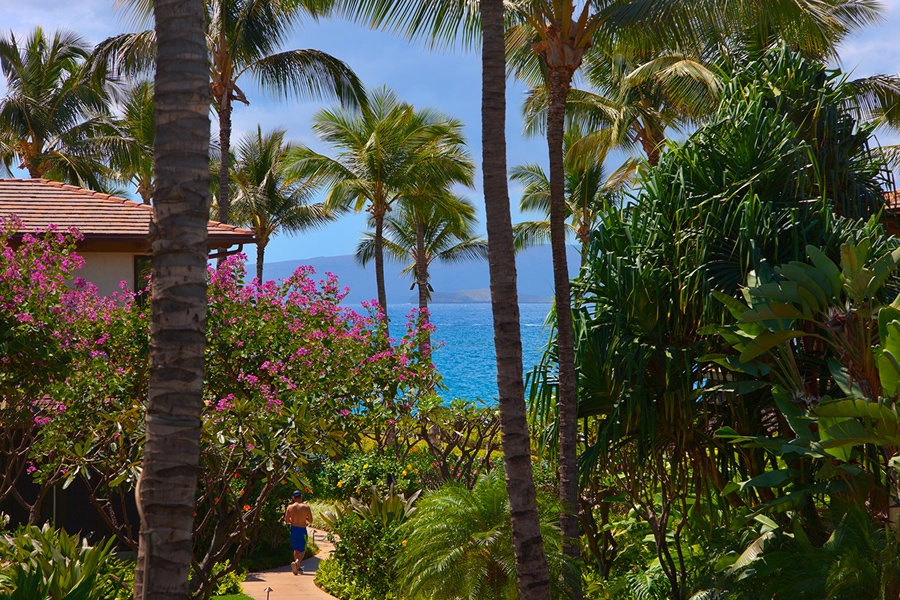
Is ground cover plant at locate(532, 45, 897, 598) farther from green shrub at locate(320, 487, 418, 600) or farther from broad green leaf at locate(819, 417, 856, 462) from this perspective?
green shrub at locate(320, 487, 418, 600)

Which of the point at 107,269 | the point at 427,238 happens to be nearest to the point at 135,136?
the point at 427,238

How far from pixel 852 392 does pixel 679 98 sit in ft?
42.3

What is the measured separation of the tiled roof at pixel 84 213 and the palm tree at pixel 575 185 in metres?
9.15

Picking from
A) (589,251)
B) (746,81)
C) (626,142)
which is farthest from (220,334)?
(626,142)

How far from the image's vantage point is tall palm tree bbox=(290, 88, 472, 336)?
27.1m

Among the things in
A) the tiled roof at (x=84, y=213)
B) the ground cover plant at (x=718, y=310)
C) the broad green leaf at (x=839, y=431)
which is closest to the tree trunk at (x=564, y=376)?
the ground cover plant at (x=718, y=310)

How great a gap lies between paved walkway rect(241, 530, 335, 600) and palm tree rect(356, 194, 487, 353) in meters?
15.9

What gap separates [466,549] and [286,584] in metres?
6.02

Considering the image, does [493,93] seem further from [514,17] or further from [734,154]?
[514,17]

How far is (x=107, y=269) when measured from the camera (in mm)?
16062

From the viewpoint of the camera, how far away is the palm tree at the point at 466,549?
8.66m

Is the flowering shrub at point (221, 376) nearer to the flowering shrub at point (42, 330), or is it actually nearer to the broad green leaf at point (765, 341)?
the flowering shrub at point (42, 330)

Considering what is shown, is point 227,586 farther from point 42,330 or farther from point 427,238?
point 427,238

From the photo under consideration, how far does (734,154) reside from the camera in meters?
8.62
